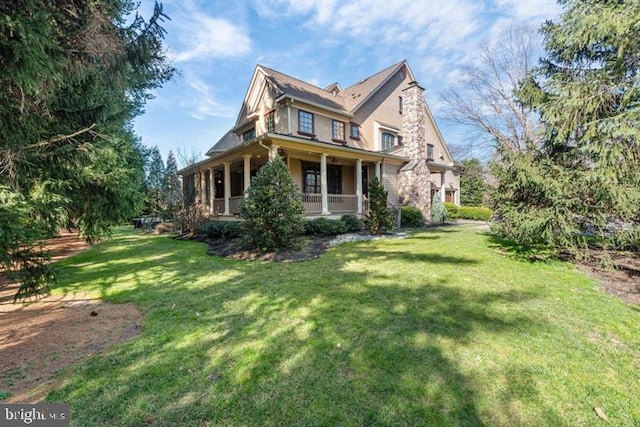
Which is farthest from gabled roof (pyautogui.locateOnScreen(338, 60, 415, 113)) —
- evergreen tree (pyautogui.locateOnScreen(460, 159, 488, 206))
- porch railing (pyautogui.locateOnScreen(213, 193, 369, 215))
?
evergreen tree (pyautogui.locateOnScreen(460, 159, 488, 206))

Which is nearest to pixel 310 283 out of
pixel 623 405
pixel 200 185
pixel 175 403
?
pixel 175 403

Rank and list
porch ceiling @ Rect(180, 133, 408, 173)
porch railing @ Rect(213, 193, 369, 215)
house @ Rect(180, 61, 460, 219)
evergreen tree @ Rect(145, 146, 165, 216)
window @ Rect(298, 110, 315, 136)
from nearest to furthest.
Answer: porch ceiling @ Rect(180, 133, 408, 173) → porch railing @ Rect(213, 193, 369, 215) → house @ Rect(180, 61, 460, 219) → window @ Rect(298, 110, 315, 136) → evergreen tree @ Rect(145, 146, 165, 216)

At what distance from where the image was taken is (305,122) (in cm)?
1502

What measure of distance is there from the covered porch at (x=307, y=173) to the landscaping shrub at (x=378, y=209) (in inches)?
74.2

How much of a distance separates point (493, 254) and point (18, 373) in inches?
377

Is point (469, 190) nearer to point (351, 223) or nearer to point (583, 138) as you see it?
point (351, 223)

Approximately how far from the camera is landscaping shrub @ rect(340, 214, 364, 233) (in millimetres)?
12719

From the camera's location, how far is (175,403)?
7.53ft

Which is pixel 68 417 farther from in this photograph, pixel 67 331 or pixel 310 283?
pixel 310 283

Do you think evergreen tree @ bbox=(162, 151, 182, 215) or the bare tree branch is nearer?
evergreen tree @ bbox=(162, 151, 182, 215)

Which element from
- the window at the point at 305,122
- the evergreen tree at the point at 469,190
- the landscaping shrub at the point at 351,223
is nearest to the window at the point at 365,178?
the window at the point at 305,122

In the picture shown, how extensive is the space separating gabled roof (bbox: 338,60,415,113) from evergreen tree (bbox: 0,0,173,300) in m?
13.6

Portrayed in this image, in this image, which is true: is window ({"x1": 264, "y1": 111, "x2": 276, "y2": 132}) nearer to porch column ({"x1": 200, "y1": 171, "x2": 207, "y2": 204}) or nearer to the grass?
porch column ({"x1": 200, "y1": 171, "x2": 207, "y2": 204})

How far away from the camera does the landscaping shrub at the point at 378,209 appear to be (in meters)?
11.9
